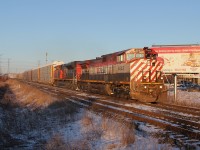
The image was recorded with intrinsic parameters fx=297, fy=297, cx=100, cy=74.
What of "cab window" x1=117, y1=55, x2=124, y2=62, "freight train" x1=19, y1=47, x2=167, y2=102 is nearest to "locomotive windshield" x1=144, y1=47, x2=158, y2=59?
"freight train" x1=19, y1=47, x2=167, y2=102

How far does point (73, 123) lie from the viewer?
11.4 meters

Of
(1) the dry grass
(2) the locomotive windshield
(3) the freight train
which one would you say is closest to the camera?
(3) the freight train

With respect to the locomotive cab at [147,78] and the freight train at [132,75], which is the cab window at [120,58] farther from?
the locomotive cab at [147,78]

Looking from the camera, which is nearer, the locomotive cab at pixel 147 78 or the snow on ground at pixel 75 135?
the snow on ground at pixel 75 135

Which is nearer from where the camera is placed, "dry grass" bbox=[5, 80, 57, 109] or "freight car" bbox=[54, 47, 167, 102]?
"freight car" bbox=[54, 47, 167, 102]

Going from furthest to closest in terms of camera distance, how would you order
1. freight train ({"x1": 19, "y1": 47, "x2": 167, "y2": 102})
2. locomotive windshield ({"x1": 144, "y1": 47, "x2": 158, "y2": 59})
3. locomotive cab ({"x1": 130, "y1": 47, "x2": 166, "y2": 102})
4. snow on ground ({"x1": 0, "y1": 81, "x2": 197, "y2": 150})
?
1. locomotive windshield ({"x1": 144, "y1": 47, "x2": 158, "y2": 59})
2. freight train ({"x1": 19, "y1": 47, "x2": 167, "y2": 102})
3. locomotive cab ({"x1": 130, "y1": 47, "x2": 166, "y2": 102})
4. snow on ground ({"x1": 0, "y1": 81, "x2": 197, "y2": 150})

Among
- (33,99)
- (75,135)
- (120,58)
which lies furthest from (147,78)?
(75,135)

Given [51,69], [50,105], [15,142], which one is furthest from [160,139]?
[51,69]

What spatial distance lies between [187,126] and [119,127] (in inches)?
92.9

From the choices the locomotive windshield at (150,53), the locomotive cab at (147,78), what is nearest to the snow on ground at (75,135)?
the locomotive cab at (147,78)

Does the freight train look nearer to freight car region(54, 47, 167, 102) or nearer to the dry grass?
freight car region(54, 47, 167, 102)

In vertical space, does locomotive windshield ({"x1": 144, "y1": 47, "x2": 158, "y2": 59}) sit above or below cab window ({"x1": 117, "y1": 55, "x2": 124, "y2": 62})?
above

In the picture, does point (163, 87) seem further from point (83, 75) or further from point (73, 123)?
point (83, 75)

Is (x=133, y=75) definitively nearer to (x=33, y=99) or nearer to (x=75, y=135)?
(x=33, y=99)
